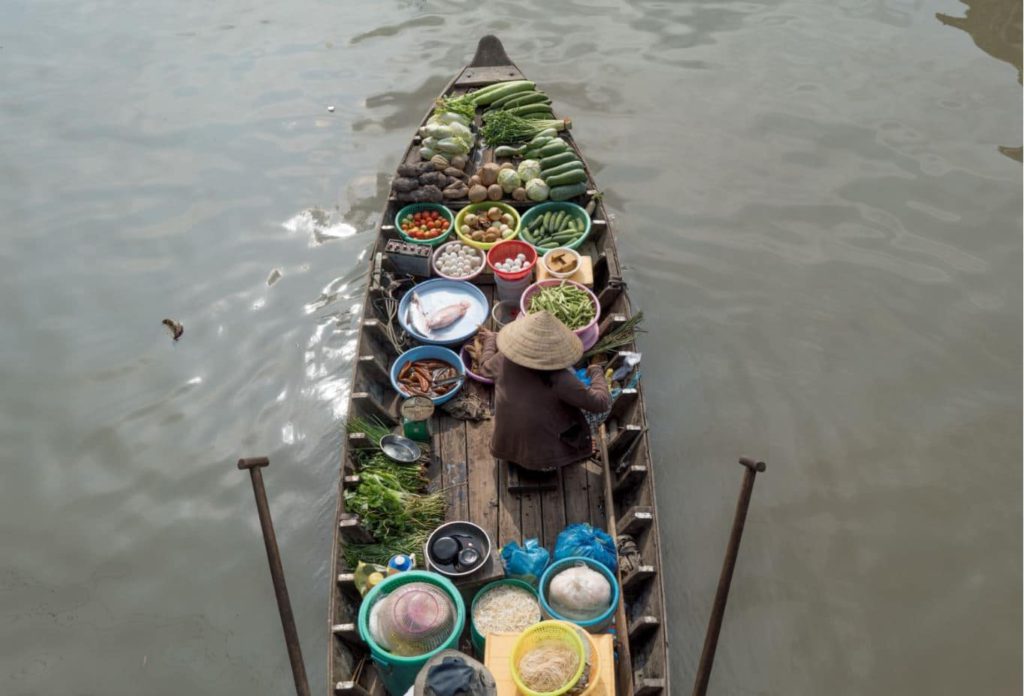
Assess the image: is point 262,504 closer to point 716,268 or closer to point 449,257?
point 449,257

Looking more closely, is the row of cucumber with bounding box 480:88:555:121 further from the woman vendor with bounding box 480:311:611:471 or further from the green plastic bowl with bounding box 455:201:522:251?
the woman vendor with bounding box 480:311:611:471

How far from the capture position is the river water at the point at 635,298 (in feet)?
16.6

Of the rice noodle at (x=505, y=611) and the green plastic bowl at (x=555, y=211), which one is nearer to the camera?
the rice noodle at (x=505, y=611)

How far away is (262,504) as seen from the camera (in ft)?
8.88

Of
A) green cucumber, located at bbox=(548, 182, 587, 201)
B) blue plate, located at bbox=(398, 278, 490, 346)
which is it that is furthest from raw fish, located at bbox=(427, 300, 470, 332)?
green cucumber, located at bbox=(548, 182, 587, 201)

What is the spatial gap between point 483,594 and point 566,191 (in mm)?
4168

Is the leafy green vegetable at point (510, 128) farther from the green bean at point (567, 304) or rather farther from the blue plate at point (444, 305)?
the green bean at point (567, 304)

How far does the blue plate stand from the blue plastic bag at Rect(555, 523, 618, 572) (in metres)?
1.95

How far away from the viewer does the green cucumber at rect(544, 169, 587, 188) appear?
662 cm

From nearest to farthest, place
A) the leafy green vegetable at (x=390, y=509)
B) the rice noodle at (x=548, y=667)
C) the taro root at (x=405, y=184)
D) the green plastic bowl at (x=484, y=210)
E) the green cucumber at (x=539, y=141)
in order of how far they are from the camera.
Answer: the rice noodle at (x=548, y=667) < the leafy green vegetable at (x=390, y=509) < the green plastic bowl at (x=484, y=210) < the taro root at (x=405, y=184) < the green cucumber at (x=539, y=141)

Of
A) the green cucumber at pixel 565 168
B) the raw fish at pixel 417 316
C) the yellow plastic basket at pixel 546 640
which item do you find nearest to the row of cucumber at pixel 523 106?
the green cucumber at pixel 565 168

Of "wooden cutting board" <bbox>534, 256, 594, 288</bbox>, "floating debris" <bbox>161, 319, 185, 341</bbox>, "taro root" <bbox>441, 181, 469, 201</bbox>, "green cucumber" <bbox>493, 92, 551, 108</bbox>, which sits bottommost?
"floating debris" <bbox>161, 319, 185, 341</bbox>

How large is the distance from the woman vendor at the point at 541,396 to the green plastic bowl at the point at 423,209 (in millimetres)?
2160

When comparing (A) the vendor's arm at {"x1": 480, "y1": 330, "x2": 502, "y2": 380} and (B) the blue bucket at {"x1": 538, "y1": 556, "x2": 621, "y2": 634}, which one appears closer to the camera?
(B) the blue bucket at {"x1": 538, "y1": 556, "x2": 621, "y2": 634}
